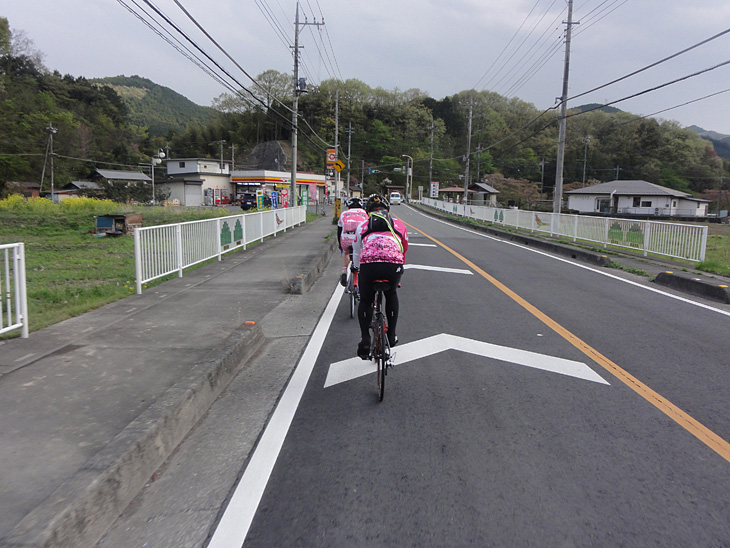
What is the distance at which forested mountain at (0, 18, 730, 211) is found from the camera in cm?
6438

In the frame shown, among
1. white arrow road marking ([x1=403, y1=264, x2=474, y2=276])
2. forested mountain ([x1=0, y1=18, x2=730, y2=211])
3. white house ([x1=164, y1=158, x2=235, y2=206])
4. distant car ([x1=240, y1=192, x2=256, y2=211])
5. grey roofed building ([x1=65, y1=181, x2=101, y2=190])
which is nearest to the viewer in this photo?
white arrow road marking ([x1=403, y1=264, x2=474, y2=276])

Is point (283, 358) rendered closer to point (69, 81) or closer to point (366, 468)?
point (366, 468)

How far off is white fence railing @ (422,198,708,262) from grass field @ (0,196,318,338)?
44.0 ft

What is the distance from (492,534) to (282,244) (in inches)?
Answer: 646

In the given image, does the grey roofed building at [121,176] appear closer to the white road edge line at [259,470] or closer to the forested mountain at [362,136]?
the forested mountain at [362,136]

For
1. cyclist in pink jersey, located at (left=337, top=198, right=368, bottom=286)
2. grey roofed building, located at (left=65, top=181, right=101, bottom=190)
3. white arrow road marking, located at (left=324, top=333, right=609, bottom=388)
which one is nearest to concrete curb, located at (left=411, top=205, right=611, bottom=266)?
A: cyclist in pink jersey, located at (left=337, top=198, right=368, bottom=286)

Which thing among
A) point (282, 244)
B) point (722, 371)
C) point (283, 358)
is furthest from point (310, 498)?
point (282, 244)

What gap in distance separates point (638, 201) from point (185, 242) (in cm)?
6743

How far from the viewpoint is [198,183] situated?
6619 cm

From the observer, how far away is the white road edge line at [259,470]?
2.80 meters

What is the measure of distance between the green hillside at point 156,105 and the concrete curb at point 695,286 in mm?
119961

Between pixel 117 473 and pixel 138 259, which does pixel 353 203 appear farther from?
pixel 117 473

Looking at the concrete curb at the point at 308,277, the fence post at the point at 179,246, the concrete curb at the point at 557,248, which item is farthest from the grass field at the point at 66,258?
the concrete curb at the point at 557,248

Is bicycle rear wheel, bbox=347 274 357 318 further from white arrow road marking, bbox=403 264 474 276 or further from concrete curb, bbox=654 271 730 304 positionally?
concrete curb, bbox=654 271 730 304
